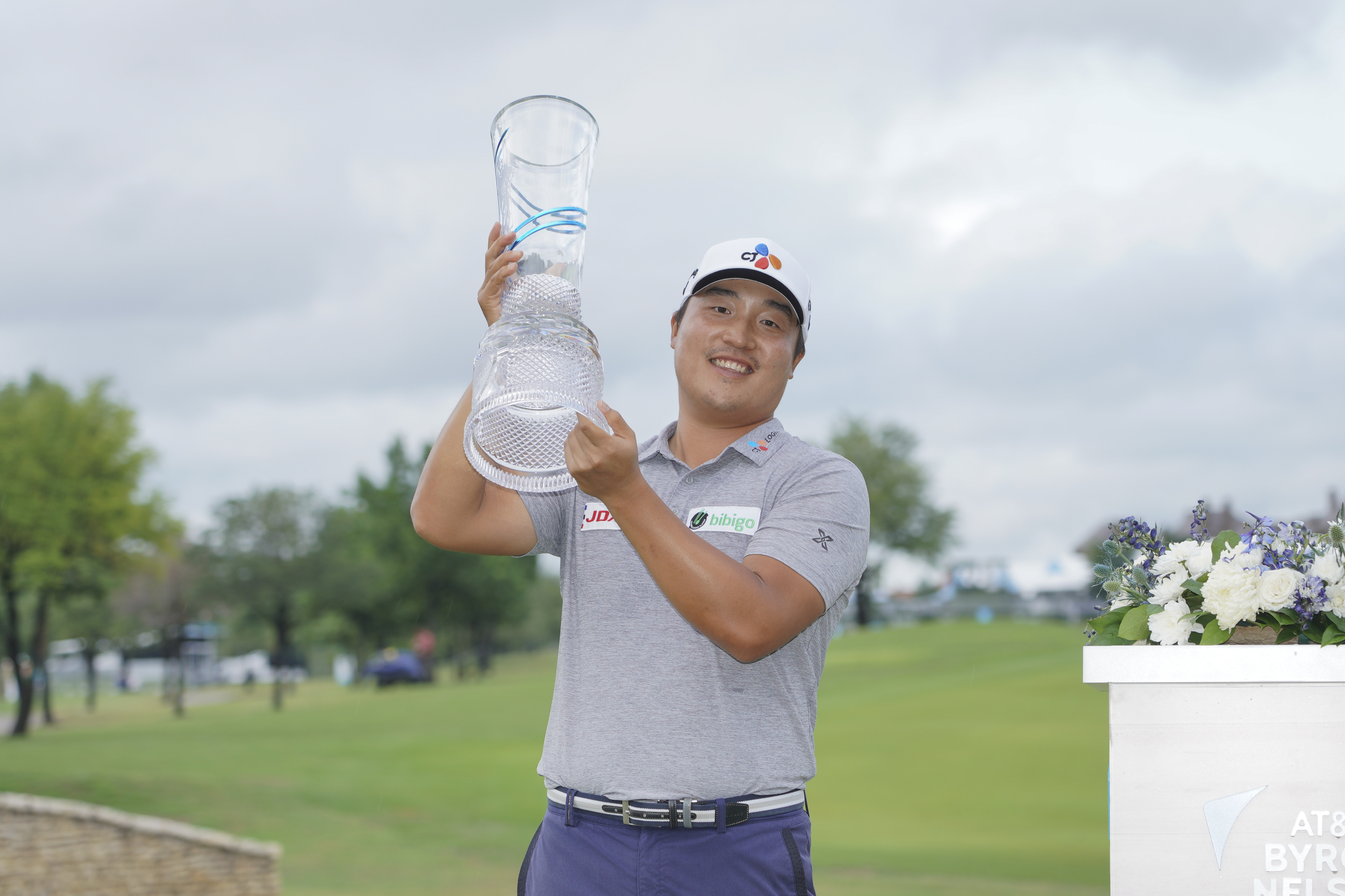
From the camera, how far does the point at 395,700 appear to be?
37438 mm

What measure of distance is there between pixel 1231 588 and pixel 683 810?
1.39 meters

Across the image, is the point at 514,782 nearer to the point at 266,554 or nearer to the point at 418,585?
the point at 266,554

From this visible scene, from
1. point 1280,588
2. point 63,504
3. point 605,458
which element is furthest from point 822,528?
point 63,504

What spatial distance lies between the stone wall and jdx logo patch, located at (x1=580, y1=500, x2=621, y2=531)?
880 cm

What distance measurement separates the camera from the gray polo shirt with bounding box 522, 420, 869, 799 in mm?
2670

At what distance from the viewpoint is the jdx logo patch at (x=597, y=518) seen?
2.95 meters

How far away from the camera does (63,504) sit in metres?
29.7

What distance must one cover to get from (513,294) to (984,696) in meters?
27.4

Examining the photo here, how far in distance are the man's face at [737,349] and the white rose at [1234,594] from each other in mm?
1171

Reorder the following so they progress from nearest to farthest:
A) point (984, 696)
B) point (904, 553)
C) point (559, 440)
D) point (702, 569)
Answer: point (702, 569) → point (559, 440) → point (984, 696) → point (904, 553)

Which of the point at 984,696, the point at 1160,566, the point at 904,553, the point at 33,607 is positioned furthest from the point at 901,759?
the point at 904,553

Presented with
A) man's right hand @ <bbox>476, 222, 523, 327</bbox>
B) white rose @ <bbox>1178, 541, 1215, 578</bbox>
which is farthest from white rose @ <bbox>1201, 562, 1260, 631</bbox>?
man's right hand @ <bbox>476, 222, 523, 327</bbox>

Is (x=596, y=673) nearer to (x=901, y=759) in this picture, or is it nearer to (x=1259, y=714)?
(x=1259, y=714)

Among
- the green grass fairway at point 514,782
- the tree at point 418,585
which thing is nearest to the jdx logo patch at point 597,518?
the green grass fairway at point 514,782
